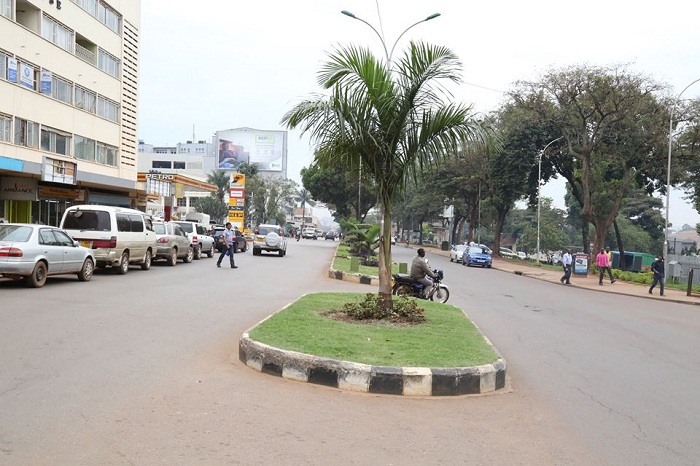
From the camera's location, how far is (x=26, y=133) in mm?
26312

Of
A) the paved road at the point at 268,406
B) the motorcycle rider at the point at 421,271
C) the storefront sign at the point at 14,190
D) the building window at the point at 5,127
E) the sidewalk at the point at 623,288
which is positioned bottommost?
the sidewalk at the point at 623,288

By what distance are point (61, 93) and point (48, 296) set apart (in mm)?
20025

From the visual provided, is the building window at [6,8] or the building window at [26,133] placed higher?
the building window at [6,8]

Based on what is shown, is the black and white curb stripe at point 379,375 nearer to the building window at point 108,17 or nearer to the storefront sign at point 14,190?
the storefront sign at point 14,190

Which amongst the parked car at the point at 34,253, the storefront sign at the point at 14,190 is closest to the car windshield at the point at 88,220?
the parked car at the point at 34,253

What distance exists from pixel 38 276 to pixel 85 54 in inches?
845

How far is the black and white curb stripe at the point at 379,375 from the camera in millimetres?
6477

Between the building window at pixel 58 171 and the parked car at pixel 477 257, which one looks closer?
the building window at pixel 58 171

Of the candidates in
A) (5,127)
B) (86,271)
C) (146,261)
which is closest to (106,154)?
(5,127)

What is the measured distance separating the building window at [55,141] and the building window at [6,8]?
5147mm

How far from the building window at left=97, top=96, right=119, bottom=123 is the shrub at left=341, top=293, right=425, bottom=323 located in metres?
27.6

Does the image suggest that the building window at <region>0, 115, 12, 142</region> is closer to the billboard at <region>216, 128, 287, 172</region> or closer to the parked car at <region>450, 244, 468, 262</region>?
the parked car at <region>450, 244, 468, 262</region>

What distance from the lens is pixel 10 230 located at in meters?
13.7

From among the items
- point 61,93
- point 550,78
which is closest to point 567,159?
point 550,78
